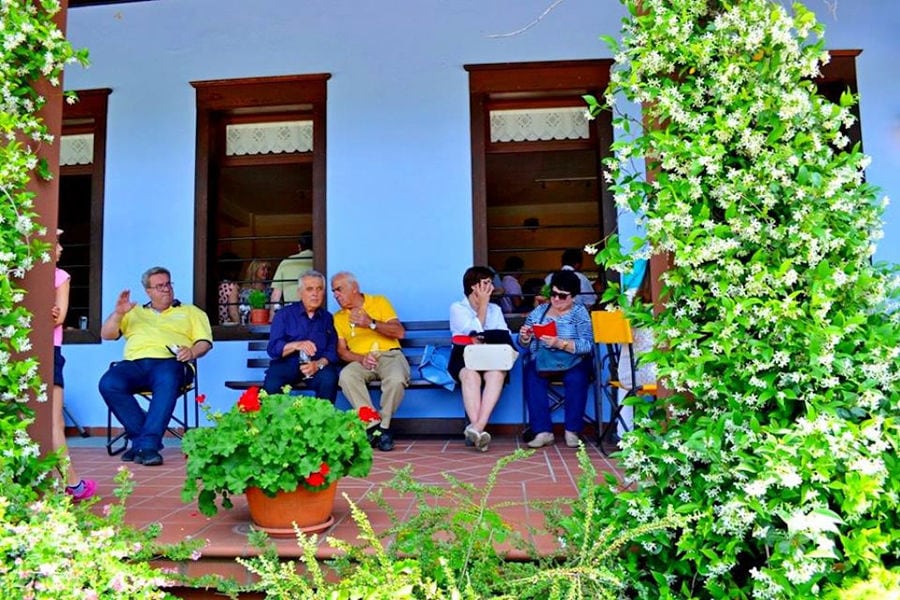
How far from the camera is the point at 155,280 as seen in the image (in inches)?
159

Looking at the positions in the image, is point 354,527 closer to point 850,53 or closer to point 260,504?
point 260,504

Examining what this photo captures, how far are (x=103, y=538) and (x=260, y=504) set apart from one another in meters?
0.55

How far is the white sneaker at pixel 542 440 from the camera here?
157 inches

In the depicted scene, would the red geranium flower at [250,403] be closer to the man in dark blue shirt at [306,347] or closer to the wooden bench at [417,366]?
the man in dark blue shirt at [306,347]

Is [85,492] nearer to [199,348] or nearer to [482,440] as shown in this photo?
[199,348]

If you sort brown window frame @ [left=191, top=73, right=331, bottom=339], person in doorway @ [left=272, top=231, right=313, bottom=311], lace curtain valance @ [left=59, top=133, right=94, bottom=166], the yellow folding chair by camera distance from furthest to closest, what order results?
lace curtain valance @ [left=59, top=133, right=94, bottom=166], person in doorway @ [left=272, top=231, right=313, bottom=311], brown window frame @ [left=191, top=73, right=331, bottom=339], the yellow folding chair

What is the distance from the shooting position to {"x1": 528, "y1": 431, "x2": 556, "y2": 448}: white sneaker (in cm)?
400

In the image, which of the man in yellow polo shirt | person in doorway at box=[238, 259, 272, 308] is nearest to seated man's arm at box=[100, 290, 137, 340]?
the man in yellow polo shirt

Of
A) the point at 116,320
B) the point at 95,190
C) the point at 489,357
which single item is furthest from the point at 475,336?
the point at 95,190

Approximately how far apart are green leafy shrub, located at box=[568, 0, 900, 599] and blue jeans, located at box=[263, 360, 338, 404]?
256cm

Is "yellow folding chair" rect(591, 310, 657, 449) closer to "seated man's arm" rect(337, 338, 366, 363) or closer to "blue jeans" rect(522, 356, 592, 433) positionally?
"blue jeans" rect(522, 356, 592, 433)

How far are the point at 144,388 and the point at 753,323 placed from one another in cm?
350

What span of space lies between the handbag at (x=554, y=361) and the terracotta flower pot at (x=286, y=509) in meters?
2.14

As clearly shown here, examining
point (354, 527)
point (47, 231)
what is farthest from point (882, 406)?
point (47, 231)
